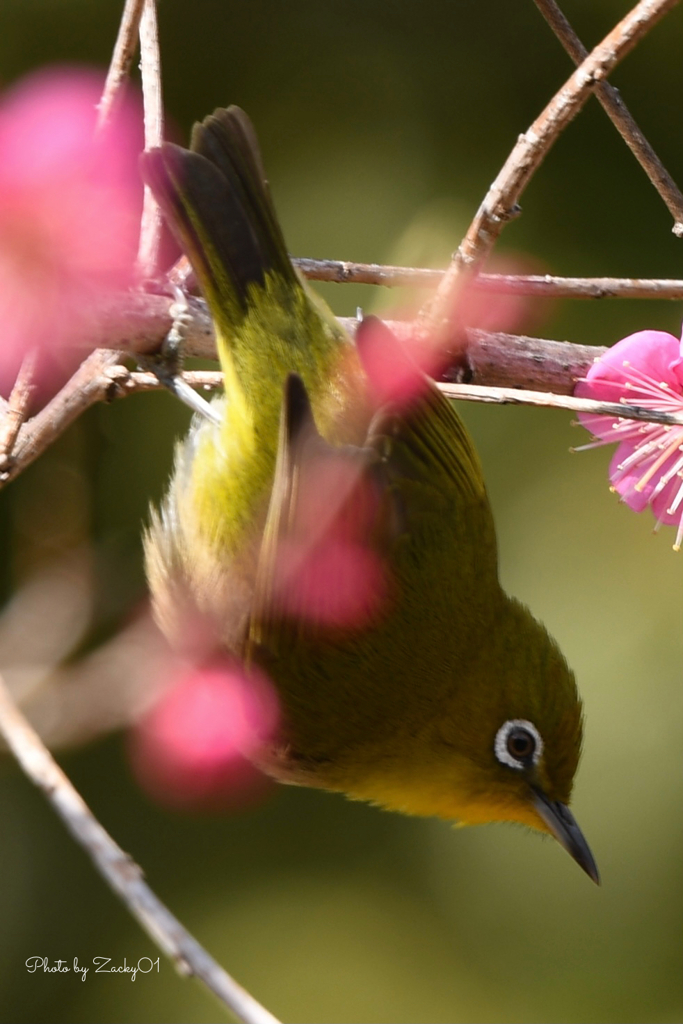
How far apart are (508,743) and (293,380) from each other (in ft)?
2.87

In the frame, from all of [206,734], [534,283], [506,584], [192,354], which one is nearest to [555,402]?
[534,283]

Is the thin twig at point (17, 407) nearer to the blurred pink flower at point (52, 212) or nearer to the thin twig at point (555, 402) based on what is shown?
the blurred pink flower at point (52, 212)

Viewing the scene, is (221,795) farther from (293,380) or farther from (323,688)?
(293,380)

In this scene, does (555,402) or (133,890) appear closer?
(133,890)

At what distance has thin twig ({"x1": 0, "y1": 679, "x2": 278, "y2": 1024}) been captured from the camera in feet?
2.67

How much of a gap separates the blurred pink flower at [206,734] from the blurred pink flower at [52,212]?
2.31 feet

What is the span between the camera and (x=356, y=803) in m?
4.15

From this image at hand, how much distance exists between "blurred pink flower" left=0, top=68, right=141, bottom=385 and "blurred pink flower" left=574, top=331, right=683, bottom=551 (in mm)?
869

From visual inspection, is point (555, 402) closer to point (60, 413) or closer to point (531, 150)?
point (531, 150)

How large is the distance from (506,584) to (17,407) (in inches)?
103

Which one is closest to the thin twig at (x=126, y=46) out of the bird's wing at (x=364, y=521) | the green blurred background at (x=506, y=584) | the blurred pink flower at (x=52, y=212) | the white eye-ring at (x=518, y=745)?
the blurred pink flower at (x=52, y=212)

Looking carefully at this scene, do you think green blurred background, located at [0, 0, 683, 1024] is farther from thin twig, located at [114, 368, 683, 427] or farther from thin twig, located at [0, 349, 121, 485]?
thin twig, located at [114, 368, 683, 427]

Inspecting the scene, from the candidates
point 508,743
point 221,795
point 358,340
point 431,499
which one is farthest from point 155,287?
point 508,743

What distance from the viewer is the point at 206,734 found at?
76.5 inches
